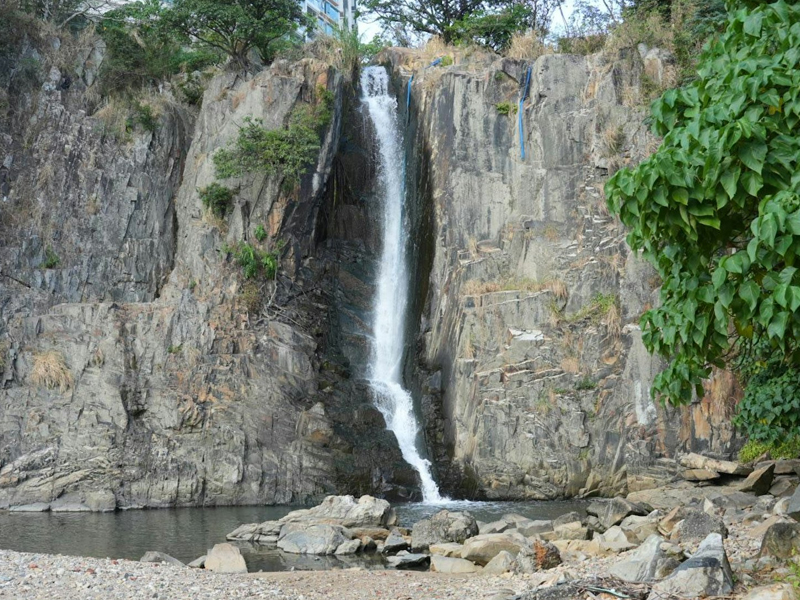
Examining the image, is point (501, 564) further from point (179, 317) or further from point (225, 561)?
point (179, 317)

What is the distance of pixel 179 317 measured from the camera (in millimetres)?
27062

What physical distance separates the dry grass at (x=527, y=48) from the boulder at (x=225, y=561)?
2206cm

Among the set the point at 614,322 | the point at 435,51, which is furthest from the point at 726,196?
the point at 435,51

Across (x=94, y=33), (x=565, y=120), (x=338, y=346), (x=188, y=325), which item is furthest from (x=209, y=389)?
(x=94, y=33)

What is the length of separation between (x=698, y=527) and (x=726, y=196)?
7287 mm

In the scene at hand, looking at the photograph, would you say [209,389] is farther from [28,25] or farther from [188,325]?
[28,25]

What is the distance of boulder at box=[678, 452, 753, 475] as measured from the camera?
2119 centimetres

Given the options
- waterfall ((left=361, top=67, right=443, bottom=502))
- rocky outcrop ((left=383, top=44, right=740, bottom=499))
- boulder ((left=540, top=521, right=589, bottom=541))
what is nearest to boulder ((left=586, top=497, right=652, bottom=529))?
boulder ((left=540, top=521, right=589, bottom=541))

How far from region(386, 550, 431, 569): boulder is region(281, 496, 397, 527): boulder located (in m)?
2.82

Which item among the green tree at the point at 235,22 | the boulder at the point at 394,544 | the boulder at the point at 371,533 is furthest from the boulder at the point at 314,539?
the green tree at the point at 235,22

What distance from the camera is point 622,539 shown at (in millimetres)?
14125

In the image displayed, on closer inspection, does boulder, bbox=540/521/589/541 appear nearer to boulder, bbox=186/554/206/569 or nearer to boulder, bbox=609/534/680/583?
boulder, bbox=609/534/680/583

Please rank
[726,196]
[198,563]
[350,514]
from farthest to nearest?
[350,514], [198,563], [726,196]

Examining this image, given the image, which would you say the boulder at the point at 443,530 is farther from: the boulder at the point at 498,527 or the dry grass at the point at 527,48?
the dry grass at the point at 527,48
